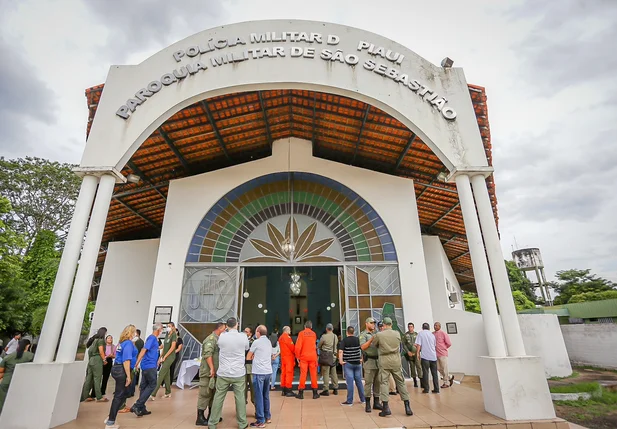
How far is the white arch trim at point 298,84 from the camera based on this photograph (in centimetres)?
621

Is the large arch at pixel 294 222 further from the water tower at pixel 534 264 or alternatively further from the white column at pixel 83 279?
the water tower at pixel 534 264

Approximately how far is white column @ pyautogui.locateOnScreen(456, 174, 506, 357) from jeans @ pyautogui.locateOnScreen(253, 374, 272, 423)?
3456 millimetres

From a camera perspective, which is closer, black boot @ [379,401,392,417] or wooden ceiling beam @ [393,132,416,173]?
black boot @ [379,401,392,417]

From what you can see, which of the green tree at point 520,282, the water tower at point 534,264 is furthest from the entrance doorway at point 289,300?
the water tower at point 534,264

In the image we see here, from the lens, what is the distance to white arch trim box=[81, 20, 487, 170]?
621 cm

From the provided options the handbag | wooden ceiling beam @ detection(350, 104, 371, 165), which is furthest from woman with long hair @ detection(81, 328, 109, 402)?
wooden ceiling beam @ detection(350, 104, 371, 165)

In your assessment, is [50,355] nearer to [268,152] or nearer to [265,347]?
[265,347]

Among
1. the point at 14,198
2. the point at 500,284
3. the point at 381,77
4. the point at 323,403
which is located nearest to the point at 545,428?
the point at 500,284

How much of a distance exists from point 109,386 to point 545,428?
897 cm

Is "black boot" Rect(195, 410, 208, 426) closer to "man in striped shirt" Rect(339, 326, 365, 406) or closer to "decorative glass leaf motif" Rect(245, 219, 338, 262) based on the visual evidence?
"man in striped shirt" Rect(339, 326, 365, 406)

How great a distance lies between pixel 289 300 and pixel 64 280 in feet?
33.9

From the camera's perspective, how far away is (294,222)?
9539mm

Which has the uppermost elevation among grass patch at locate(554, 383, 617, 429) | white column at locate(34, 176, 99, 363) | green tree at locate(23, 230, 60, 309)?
green tree at locate(23, 230, 60, 309)

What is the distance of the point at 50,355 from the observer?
15.7 feet
